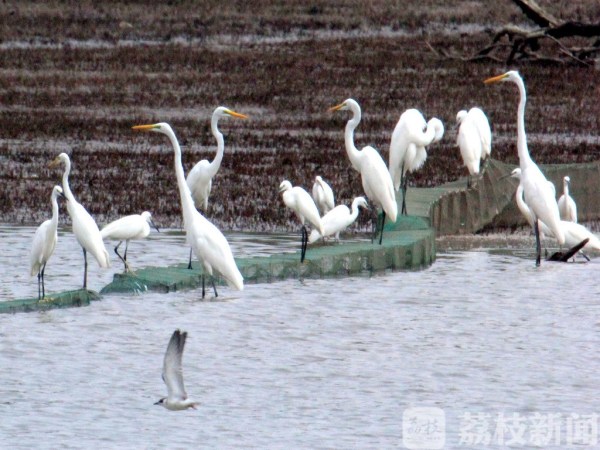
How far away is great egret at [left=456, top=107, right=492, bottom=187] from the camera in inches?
571

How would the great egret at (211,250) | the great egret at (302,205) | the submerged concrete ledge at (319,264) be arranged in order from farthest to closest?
the great egret at (302,205), the submerged concrete ledge at (319,264), the great egret at (211,250)

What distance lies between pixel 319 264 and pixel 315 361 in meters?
2.69

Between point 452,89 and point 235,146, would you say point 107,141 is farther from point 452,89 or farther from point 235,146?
point 452,89

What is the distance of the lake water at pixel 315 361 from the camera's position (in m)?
7.65

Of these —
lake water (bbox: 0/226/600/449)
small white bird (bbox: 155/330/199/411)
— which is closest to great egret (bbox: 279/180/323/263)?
lake water (bbox: 0/226/600/449)

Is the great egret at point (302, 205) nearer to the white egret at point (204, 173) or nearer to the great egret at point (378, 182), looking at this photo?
the great egret at point (378, 182)

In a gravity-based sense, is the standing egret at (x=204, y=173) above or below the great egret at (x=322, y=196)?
above

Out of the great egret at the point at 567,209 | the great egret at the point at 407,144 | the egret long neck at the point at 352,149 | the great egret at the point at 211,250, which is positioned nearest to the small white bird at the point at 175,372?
the great egret at the point at 211,250

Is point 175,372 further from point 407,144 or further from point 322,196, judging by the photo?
point 407,144

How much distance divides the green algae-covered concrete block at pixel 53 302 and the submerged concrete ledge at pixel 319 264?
41 centimetres

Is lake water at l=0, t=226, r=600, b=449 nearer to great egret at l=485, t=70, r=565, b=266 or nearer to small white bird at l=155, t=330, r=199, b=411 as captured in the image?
great egret at l=485, t=70, r=565, b=266

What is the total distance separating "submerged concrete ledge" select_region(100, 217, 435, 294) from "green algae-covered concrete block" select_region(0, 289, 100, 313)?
0.41m

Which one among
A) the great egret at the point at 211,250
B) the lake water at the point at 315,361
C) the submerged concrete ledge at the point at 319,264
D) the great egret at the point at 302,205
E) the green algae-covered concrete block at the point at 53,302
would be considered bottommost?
the lake water at the point at 315,361

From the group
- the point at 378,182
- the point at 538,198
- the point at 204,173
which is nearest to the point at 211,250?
the point at 204,173
